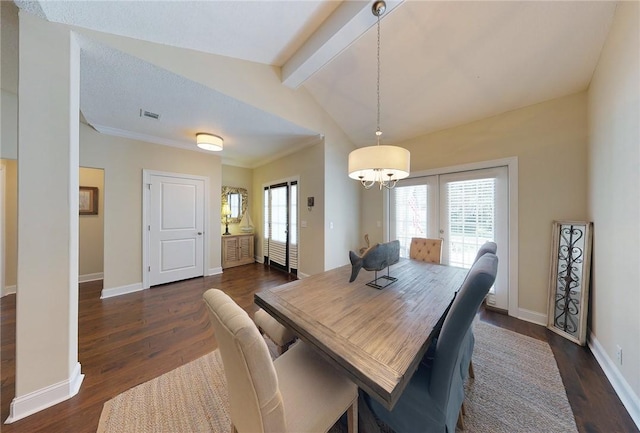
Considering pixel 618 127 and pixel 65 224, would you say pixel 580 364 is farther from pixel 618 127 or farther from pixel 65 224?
pixel 65 224

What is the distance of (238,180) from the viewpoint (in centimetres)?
529

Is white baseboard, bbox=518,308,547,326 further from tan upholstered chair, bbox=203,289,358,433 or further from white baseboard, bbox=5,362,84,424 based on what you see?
white baseboard, bbox=5,362,84,424

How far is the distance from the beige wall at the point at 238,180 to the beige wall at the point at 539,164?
4.61m

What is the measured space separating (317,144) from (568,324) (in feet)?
12.4

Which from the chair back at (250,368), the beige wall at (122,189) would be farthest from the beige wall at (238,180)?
the chair back at (250,368)

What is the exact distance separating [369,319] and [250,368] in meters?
0.69

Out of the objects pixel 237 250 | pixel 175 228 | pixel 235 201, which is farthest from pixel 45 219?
pixel 235 201

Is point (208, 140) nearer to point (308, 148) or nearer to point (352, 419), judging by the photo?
point (308, 148)

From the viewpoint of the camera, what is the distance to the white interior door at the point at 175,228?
11.7 feet

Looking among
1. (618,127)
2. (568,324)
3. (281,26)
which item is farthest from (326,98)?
(568,324)

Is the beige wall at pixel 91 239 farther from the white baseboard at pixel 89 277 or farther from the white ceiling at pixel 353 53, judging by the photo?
the white ceiling at pixel 353 53

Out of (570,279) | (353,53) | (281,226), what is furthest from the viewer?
(281,226)

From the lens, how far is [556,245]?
2307 mm

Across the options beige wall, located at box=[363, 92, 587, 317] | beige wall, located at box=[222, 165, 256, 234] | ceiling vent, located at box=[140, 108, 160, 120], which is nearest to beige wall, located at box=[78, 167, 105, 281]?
beige wall, located at box=[222, 165, 256, 234]
